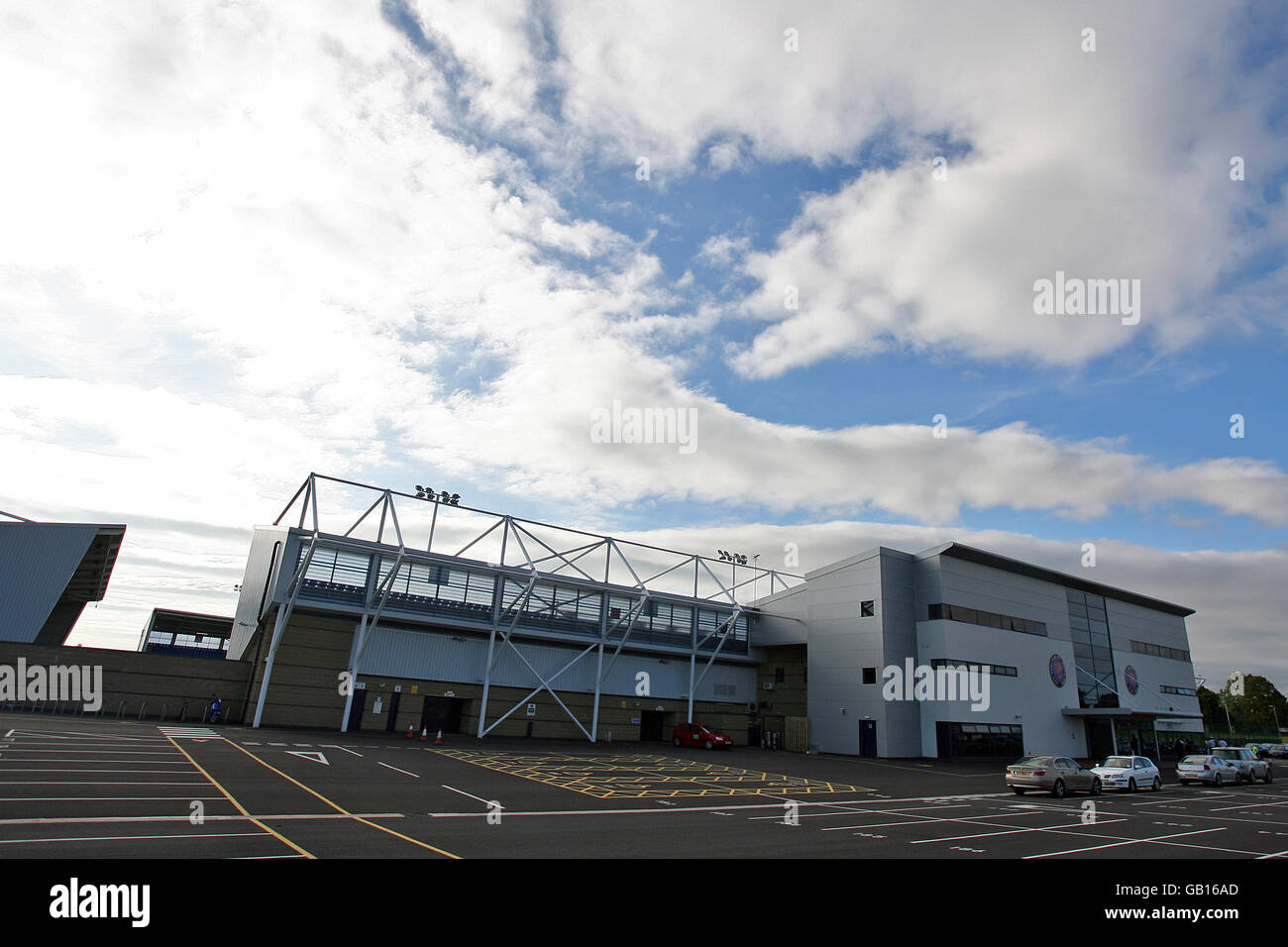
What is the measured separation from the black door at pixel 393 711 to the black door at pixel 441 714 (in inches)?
57.8

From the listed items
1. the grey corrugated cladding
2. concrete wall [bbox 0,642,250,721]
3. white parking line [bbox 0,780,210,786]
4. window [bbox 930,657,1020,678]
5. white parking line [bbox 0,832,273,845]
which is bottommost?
white parking line [bbox 0,780,210,786]

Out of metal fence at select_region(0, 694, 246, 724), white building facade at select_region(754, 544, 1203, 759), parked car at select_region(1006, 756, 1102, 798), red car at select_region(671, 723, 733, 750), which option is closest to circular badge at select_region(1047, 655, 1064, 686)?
white building facade at select_region(754, 544, 1203, 759)

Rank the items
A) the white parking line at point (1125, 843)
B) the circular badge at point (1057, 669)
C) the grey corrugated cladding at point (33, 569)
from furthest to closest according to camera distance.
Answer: the circular badge at point (1057, 669) < the grey corrugated cladding at point (33, 569) < the white parking line at point (1125, 843)

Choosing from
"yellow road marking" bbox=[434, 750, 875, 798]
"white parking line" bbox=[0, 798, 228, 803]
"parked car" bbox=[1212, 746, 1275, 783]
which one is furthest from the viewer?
"parked car" bbox=[1212, 746, 1275, 783]

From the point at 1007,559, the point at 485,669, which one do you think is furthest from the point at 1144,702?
the point at 485,669

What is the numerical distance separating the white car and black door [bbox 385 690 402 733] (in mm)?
33544

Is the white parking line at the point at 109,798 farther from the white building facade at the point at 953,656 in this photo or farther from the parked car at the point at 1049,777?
the white building facade at the point at 953,656

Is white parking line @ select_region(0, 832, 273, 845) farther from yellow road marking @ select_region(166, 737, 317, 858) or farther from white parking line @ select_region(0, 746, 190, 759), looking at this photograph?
white parking line @ select_region(0, 746, 190, 759)

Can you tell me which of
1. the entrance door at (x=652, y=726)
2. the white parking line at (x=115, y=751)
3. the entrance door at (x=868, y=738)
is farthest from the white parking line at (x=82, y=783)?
the entrance door at (x=868, y=738)

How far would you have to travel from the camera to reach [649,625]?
47.8m

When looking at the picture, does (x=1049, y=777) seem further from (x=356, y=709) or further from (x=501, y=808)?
(x=356, y=709)

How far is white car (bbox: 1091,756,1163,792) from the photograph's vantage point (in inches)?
1126

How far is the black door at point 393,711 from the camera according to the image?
3797 centimetres
